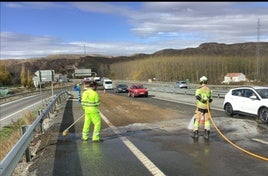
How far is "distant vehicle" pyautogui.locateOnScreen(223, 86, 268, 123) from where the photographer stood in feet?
53.3

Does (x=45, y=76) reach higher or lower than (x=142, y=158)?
higher

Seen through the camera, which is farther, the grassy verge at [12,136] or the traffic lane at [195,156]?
the grassy verge at [12,136]

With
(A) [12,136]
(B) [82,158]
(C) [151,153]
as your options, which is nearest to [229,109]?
(A) [12,136]

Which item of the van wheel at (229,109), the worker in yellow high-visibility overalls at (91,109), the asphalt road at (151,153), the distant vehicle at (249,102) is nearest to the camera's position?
the asphalt road at (151,153)

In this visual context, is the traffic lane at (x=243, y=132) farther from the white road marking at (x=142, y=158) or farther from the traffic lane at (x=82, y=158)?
the traffic lane at (x=82, y=158)

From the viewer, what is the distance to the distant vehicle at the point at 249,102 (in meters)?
16.2

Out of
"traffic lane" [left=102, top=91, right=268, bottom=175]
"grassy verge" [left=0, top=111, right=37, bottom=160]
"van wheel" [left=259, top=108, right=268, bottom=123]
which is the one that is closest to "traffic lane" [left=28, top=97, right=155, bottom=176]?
"grassy verge" [left=0, top=111, right=37, bottom=160]

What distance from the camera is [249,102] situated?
17266mm

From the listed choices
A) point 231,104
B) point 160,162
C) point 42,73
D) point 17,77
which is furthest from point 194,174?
point 17,77

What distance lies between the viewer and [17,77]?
181875 mm

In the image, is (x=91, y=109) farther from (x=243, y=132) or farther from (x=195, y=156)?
(x=243, y=132)

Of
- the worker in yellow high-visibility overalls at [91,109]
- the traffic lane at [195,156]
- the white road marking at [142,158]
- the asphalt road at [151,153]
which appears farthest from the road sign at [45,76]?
the worker in yellow high-visibility overalls at [91,109]

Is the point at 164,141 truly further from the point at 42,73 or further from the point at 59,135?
the point at 42,73

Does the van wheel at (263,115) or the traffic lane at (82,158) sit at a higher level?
the van wheel at (263,115)
